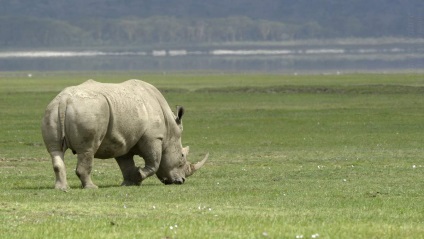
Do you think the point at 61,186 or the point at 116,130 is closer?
the point at 61,186

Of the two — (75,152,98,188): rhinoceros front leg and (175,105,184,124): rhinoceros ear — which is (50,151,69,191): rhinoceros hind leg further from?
(175,105,184,124): rhinoceros ear

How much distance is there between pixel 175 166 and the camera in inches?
981

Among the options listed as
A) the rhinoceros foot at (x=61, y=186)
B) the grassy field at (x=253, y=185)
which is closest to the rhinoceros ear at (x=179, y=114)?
the grassy field at (x=253, y=185)

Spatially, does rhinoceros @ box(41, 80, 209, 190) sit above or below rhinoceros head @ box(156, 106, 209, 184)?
above

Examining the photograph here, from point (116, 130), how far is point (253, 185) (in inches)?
111

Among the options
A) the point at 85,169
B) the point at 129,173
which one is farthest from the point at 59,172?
the point at 129,173

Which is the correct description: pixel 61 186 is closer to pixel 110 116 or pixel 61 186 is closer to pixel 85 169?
pixel 85 169

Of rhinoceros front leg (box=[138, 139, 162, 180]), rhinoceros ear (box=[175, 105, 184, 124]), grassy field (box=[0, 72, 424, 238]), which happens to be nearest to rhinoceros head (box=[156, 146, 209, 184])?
grassy field (box=[0, 72, 424, 238])

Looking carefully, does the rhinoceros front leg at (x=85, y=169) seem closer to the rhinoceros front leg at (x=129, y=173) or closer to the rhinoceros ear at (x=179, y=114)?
the rhinoceros front leg at (x=129, y=173)

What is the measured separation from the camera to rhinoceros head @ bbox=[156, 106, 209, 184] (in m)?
24.8

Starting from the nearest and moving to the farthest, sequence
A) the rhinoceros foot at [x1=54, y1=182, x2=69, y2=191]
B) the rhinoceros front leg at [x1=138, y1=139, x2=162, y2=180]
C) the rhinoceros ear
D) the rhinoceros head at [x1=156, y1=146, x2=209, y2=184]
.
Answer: the rhinoceros foot at [x1=54, y1=182, x2=69, y2=191] → the rhinoceros front leg at [x1=138, y1=139, x2=162, y2=180] → the rhinoceros head at [x1=156, y1=146, x2=209, y2=184] → the rhinoceros ear

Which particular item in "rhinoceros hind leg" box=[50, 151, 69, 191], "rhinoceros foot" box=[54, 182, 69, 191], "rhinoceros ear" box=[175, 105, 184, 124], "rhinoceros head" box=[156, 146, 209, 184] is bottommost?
"rhinoceros head" box=[156, 146, 209, 184]

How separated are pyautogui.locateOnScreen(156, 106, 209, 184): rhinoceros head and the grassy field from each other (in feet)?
0.93

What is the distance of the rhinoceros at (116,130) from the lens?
22.5 meters
